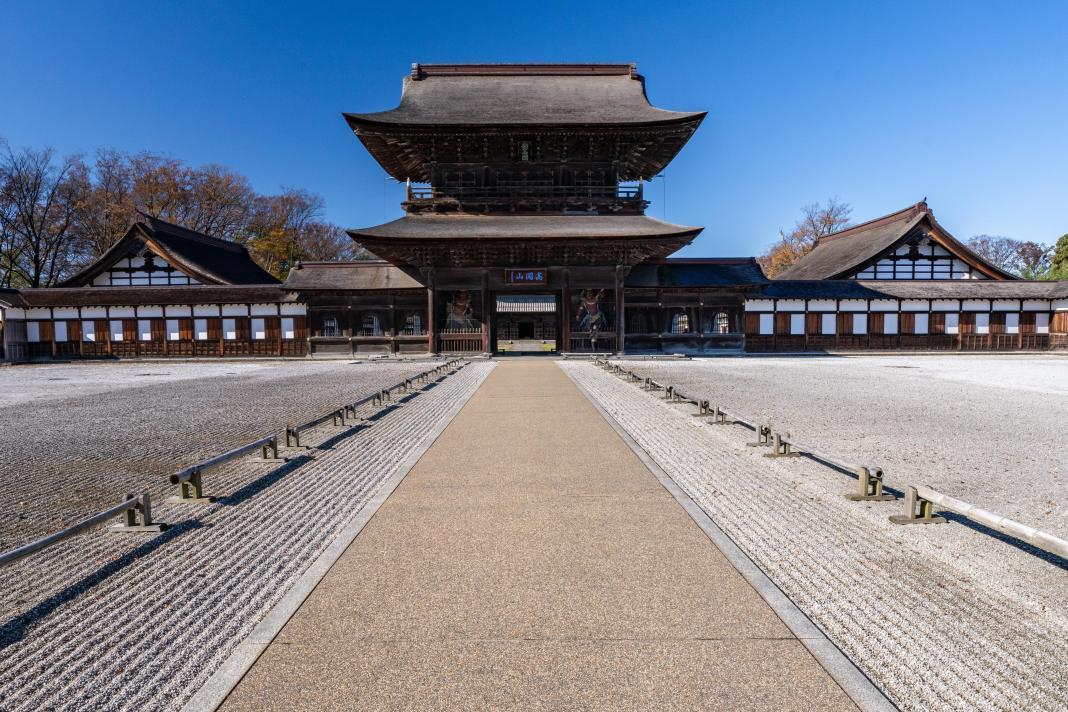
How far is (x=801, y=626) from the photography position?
2951mm

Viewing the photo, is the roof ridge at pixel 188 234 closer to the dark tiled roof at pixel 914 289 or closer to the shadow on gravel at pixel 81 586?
the shadow on gravel at pixel 81 586

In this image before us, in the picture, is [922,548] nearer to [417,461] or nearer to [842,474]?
[842,474]

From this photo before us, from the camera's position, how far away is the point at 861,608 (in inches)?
125

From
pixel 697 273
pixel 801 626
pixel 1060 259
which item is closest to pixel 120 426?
pixel 801 626

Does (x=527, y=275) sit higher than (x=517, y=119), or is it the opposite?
(x=517, y=119)

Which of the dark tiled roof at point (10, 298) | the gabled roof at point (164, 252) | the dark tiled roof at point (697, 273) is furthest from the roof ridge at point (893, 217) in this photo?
the dark tiled roof at point (10, 298)

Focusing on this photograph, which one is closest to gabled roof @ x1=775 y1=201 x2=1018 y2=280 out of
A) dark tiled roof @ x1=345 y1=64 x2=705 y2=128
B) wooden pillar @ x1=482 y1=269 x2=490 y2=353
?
dark tiled roof @ x1=345 y1=64 x2=705 y2=128

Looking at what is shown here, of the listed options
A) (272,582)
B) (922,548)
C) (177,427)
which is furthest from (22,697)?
(177,427)

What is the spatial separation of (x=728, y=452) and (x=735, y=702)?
4792mm

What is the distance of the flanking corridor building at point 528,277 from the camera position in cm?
2408

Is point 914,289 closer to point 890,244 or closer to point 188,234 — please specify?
point 890,244

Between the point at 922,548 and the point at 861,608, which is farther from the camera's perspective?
the point at 922,548

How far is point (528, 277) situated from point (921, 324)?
2098 cm

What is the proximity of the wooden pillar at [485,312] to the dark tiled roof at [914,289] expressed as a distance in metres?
14.0
